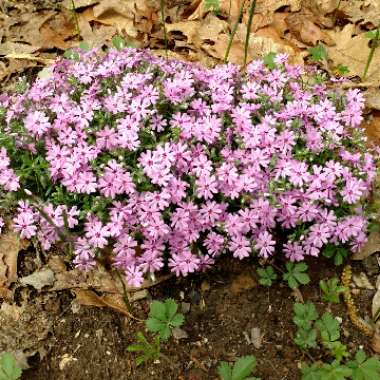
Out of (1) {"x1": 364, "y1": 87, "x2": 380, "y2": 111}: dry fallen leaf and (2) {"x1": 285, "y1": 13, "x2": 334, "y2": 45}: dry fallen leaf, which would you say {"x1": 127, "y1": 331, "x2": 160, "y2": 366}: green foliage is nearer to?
(1) {"x1": 364, "y1": 87, "x2": 380, "y2": 111}: dry fallen leaf

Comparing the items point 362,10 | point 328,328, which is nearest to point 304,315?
point 328,328

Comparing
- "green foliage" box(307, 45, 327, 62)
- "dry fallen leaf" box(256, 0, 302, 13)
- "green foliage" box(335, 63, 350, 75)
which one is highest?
"dry fallen leaf" box(256, 0, 302, 13)

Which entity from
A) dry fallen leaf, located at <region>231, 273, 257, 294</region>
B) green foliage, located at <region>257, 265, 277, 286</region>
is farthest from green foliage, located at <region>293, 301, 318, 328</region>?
dry fallen leaf, located at <region>231, 273, 257, 294</region>

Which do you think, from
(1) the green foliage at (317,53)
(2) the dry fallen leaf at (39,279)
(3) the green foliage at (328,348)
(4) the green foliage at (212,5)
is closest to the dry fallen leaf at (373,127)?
(1) the green foliage at (317,53)

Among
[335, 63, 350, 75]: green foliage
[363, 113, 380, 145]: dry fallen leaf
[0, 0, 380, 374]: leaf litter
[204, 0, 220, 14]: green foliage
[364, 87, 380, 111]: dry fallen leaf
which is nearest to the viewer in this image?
[363, 113, 380, 145]: dry fallen leaf

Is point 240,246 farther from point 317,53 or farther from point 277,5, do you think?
point 277,5
